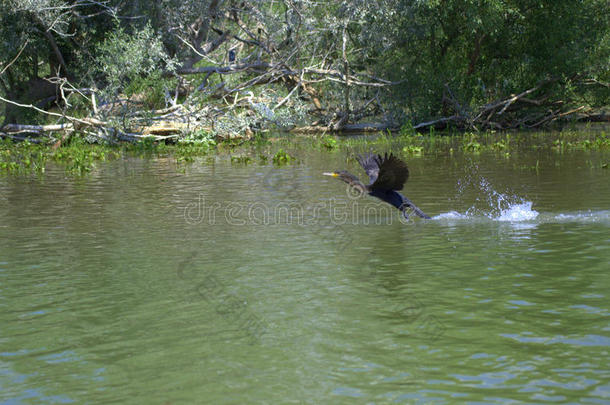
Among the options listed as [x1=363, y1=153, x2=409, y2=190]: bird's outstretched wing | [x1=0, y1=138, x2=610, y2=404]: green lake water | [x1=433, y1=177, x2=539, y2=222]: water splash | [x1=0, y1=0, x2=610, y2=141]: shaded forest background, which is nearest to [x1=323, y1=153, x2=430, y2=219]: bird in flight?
[x1=363, y1=153, x2=409, y2=190]: bird's outstretched wing

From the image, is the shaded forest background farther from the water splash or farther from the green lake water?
the water splash

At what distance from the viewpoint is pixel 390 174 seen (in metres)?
9.91

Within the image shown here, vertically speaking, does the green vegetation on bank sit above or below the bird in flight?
above

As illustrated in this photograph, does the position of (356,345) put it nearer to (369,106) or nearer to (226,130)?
(226,130)

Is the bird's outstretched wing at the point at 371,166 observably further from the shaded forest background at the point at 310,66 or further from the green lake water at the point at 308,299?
the shaded forest background at the point at 310,66

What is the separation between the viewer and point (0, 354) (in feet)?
17.5

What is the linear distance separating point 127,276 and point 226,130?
17.3m

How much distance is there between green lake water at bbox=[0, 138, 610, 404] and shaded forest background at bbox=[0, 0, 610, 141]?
11.6 m

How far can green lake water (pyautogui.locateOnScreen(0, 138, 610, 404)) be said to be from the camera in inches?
185

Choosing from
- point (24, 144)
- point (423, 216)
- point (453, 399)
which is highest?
point (24, 144)

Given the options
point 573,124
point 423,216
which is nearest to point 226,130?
point 573,124

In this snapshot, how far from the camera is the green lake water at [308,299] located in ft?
15.4

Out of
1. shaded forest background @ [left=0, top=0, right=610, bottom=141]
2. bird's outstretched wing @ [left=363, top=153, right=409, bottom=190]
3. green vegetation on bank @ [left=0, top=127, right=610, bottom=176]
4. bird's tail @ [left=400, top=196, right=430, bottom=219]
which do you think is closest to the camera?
bird's outstretched wing @ [left=363, top=153, right=409, bottom=190]

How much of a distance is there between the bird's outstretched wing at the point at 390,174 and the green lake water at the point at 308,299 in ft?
2.00
